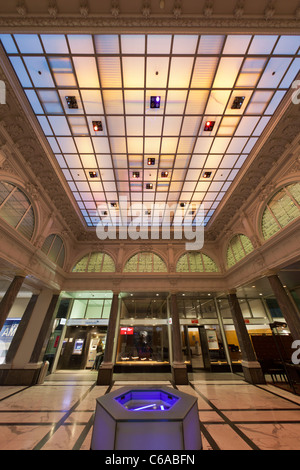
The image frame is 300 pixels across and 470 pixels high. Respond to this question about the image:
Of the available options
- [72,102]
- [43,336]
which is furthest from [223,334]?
[72,102]

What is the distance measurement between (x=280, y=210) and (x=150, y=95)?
668 centimetres

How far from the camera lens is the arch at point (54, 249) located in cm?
929

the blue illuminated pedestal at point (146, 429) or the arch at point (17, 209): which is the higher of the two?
the arch at point (17, 209)

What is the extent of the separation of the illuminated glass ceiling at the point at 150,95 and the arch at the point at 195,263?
16.6 feet

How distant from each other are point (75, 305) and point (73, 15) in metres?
13.4

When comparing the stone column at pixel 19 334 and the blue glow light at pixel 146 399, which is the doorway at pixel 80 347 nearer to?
the stone column at pixel 19 334

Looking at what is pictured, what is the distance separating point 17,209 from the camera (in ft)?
23.6

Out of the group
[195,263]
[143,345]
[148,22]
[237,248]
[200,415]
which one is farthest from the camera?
[195,263]

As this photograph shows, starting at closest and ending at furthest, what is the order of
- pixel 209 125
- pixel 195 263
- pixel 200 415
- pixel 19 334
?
pixel 200 415
pixel 209 125
pixel 19 334
pixel 195 263

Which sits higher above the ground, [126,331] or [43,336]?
[126,331]

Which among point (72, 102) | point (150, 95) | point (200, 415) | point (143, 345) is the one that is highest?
point (150, 95)

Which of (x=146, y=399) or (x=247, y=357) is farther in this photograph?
(x=247, y=357)

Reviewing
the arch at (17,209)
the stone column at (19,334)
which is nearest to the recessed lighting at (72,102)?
the arch at (17,209)

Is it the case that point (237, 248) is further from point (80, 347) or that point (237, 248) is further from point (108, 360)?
point (80, 347)
